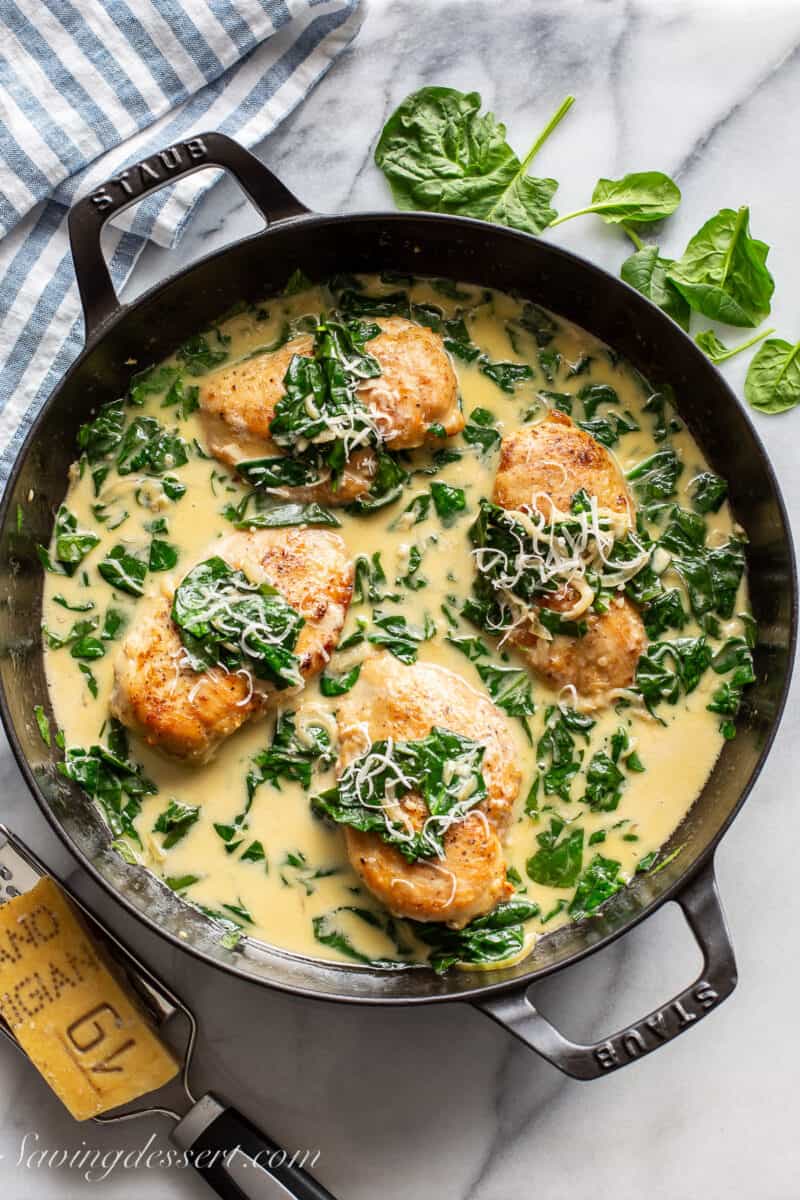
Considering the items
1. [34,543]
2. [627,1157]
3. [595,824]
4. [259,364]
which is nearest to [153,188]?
[259,364]

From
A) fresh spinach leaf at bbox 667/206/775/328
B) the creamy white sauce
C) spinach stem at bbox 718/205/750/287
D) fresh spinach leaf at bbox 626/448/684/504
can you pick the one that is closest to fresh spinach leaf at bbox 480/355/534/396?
the creamy white sauce

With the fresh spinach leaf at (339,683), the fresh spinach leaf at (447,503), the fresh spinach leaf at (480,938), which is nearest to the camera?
the fresh spinach leaf at (480,938)

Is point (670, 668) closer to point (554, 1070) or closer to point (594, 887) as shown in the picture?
point (594, 887)

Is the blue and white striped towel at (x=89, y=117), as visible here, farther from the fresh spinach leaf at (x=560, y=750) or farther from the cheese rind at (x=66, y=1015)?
the fresh spinach leaf at (x=560, y=750)

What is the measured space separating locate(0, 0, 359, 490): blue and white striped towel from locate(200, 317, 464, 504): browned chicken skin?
0.76 metres

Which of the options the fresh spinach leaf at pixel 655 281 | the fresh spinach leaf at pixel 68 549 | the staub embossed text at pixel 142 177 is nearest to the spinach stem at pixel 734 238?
the fresh spinach leaf at pixel 655 281

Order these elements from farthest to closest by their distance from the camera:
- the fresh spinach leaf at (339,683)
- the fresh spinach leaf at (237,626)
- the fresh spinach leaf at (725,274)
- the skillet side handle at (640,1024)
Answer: the fresh spinach leaf at (725,274), the fresh spinach leaf at (339,683), the fresh spinach leaf at (237,626), the skillet side handle at (640,1024)

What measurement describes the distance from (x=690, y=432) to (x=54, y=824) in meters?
2.82

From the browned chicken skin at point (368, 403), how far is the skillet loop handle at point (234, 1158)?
2372 millimetres

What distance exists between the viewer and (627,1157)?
4.86 meters

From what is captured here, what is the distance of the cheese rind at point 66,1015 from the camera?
455 cm

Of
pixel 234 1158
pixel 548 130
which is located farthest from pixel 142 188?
pixel 234 1158

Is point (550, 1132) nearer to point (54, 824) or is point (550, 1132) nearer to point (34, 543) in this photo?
point (54, 824)

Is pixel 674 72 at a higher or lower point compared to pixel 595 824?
higher
